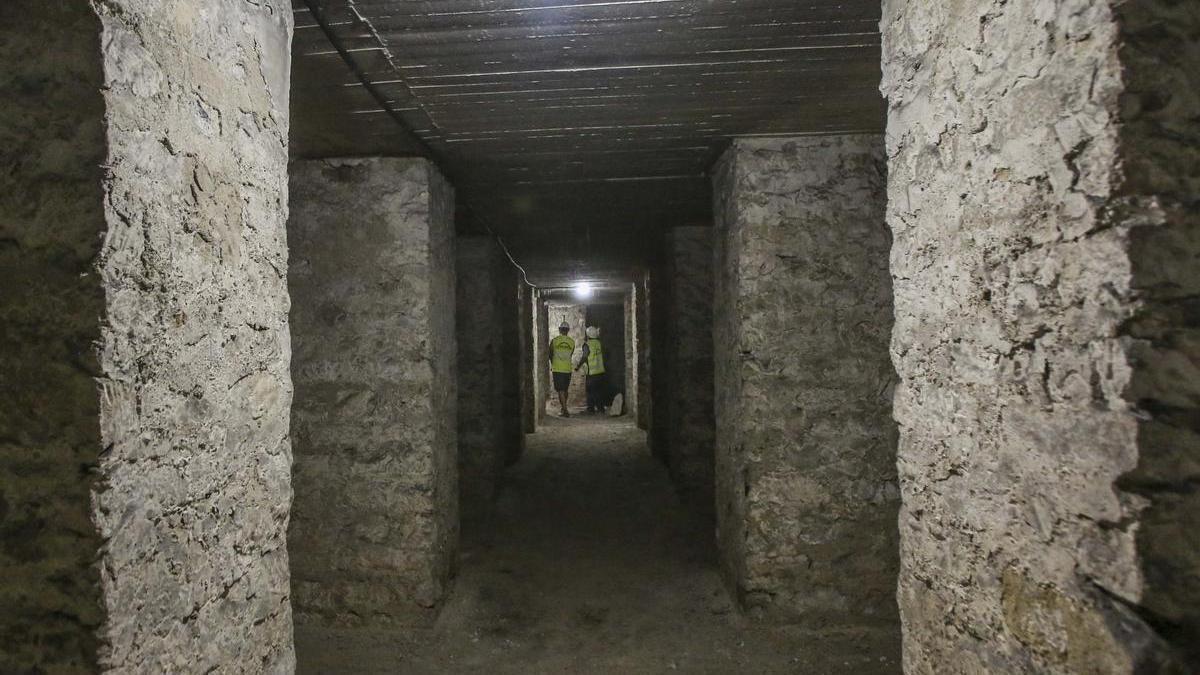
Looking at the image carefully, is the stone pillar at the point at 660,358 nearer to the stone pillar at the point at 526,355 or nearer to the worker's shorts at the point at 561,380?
the stone pillar at the point at 526,355

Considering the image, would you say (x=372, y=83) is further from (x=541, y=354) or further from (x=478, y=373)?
(x=541, y=354)

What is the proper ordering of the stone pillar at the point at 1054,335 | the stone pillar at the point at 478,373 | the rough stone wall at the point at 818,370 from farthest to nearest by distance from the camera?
the stone pillar at the point at 478,373 < the rough stone wall at the point at 818,370 < the stone pillar at the point at 1054,335

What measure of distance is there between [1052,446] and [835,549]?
7.70 feet

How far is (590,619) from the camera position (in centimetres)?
346

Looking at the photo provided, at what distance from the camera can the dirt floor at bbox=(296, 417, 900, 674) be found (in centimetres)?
303

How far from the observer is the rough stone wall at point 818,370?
314 centimetres

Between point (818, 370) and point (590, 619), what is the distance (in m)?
1.78

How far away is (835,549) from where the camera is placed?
10.4 ft

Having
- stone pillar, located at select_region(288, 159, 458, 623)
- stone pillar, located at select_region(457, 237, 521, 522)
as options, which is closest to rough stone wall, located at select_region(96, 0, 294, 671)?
stone pillar, located at select_region(288, 159, 458, 623)

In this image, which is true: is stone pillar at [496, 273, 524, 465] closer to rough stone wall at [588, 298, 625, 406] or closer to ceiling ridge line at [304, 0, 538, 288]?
ceiling ridge line at [304, 0, 538, 288]

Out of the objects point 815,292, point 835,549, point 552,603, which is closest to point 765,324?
point 815,292

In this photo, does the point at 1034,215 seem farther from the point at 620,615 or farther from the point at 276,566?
the point at 620,615

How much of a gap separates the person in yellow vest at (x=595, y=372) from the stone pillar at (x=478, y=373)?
5.87 meters

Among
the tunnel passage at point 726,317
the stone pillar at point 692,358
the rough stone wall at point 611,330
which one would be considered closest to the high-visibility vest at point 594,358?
the rough stone wall at point 611,330
